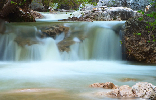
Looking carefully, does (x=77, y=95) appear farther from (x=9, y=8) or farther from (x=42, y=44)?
(x=9, y=8)

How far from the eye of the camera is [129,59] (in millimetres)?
9711

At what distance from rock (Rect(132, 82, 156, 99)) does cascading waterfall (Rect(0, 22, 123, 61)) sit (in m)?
5.93

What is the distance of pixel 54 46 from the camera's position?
9.63 metres

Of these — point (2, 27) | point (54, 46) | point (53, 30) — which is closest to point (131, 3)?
point (53, 30)

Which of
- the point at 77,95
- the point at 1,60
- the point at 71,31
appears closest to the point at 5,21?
the point at 1,60

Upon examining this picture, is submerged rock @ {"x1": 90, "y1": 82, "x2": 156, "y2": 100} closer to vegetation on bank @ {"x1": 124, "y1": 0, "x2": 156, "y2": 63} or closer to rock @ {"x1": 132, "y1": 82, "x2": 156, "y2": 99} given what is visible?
rock @ {"x1": 132, "y1": 82, "x2": 156, "y2": 99}

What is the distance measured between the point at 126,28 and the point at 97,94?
5774mm

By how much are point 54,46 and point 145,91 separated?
635 centimetres

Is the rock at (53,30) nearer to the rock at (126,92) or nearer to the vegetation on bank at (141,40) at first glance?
the vegetation on bank at (141,40)

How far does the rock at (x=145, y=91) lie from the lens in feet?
11.8

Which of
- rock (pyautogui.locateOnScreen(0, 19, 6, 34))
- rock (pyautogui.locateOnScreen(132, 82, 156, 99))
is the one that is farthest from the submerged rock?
rock (pyautogui.locateOnScreen(0, 19, 6, 34))

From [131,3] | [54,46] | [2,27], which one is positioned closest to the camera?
[54,46]

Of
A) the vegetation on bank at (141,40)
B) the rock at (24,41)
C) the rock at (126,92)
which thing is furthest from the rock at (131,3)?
the rock at (126,92)

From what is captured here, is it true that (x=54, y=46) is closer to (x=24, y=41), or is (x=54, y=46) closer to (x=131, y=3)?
(x=24, y=41)
